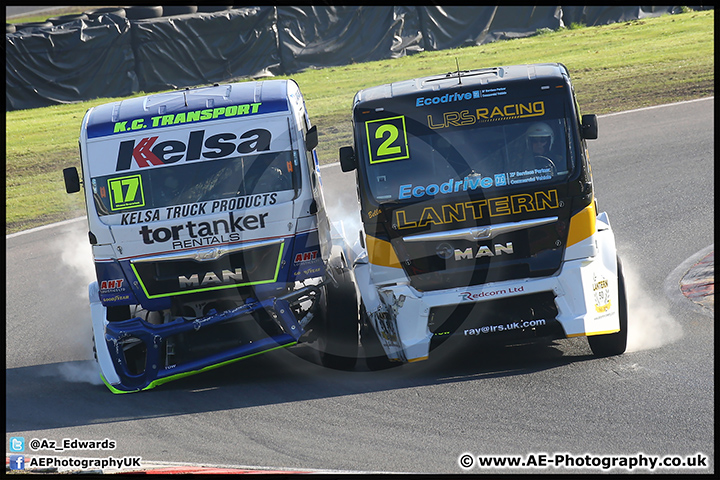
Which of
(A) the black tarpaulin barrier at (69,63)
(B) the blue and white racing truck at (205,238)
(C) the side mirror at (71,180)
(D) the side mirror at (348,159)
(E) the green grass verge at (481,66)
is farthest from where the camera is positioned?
(A) the black tarpaulin barrier at (69,63)

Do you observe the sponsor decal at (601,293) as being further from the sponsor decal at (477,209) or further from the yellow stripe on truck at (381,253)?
the yellow stripe on truck at (381,253)

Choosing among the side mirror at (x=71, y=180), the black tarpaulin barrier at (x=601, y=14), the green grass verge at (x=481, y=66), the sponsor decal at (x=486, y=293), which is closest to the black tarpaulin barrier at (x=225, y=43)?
the black tarpaulin barrier at (x=601, y=14)

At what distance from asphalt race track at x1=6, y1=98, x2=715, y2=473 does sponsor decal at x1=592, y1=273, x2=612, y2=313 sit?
1.73ft

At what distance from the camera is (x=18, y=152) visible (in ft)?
66.2

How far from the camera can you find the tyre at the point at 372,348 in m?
8.23

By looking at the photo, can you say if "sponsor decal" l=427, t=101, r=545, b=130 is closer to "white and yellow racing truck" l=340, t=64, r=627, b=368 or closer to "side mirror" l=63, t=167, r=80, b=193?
"white and yellow racing truck" l=340, t=64, r=627, b=368

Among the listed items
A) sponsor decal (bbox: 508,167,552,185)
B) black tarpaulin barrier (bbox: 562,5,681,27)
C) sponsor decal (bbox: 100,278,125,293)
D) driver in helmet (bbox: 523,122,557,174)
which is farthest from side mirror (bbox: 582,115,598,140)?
black tarpaulin barrier (bbox: 562,5,681,27)

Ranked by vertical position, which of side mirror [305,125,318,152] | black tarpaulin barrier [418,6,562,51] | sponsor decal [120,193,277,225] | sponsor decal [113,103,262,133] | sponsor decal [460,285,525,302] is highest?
sponsor decal [113,103,262,133]

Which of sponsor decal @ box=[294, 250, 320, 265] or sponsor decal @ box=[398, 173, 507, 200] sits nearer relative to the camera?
sponsor decal @ box=[398, 173, 507, 200]

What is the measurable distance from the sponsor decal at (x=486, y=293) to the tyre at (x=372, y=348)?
111cm

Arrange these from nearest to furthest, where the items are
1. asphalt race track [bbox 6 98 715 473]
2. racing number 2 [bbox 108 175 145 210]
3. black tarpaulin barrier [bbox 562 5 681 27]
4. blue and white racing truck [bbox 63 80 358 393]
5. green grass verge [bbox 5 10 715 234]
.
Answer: asphalt race track [bbox 6 98 715 473]
blue and white racing truck [bbox 63 80 358 393]
racing number 2 [bbox 108 175 145 210]
green grass verge [bbox 5 10 715 234]
black tarpaulin barrier [bbox 562 5 681 27]

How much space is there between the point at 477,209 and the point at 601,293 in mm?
1309

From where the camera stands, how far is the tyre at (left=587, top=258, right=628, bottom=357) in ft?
25.3
